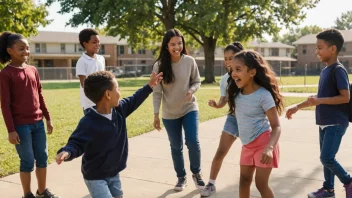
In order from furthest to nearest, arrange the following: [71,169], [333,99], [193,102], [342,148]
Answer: [342,148] < [71,169] < [193,102] < [333,99]

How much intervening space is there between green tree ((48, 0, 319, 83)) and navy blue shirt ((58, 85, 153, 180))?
80.7 ft

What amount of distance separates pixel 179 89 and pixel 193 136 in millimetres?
557

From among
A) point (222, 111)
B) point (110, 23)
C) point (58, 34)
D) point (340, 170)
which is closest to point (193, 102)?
point (340, 170)

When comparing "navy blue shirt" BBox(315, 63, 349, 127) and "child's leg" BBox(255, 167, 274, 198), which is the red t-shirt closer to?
"child's leg" BBox(255, 167, 274, 198)

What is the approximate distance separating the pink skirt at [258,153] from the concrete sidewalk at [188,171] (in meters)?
1.07

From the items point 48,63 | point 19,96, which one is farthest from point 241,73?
point 48,63

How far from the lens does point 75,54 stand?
5897 centimetres

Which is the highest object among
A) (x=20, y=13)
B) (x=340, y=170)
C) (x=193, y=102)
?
(x=20, y=13)

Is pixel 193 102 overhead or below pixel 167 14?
below

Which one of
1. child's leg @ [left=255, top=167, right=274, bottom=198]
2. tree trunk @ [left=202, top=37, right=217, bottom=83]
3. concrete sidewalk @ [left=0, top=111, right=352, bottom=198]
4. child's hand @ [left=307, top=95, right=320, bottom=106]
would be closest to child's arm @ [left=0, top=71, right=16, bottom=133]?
concrete sidewalk @ [left=0, top=111, right=352, bottom=198]

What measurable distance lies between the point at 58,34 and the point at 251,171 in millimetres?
62436

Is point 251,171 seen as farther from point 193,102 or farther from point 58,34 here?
point 58,34

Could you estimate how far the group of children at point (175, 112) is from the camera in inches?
117

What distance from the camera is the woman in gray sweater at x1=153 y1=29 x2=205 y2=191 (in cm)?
436
